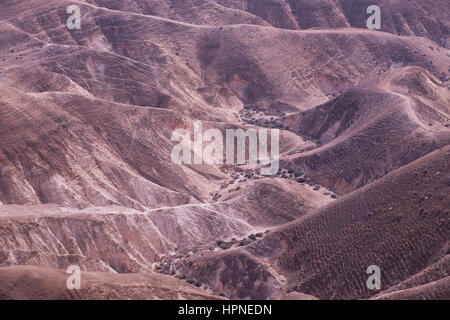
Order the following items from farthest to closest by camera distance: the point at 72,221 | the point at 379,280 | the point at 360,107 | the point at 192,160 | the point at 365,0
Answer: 1. the point at 365,0
2. the point at 360,107
3. the point at 192,160
4. the point at 72,221
5. the point at 379,280

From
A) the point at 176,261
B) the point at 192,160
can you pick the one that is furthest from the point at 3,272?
the point at 192,160

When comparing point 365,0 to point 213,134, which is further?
point 365,0

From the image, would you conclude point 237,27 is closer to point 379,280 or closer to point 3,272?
point 379,280

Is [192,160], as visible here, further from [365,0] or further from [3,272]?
[365,0]

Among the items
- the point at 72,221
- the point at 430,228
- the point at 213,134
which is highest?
the point at 213,134

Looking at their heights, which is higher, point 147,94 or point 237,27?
point 237,27

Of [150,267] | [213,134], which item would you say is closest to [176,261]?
[150,267]

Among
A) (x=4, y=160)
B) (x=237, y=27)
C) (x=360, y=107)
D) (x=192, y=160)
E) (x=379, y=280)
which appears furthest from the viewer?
(x=237, y=27)
